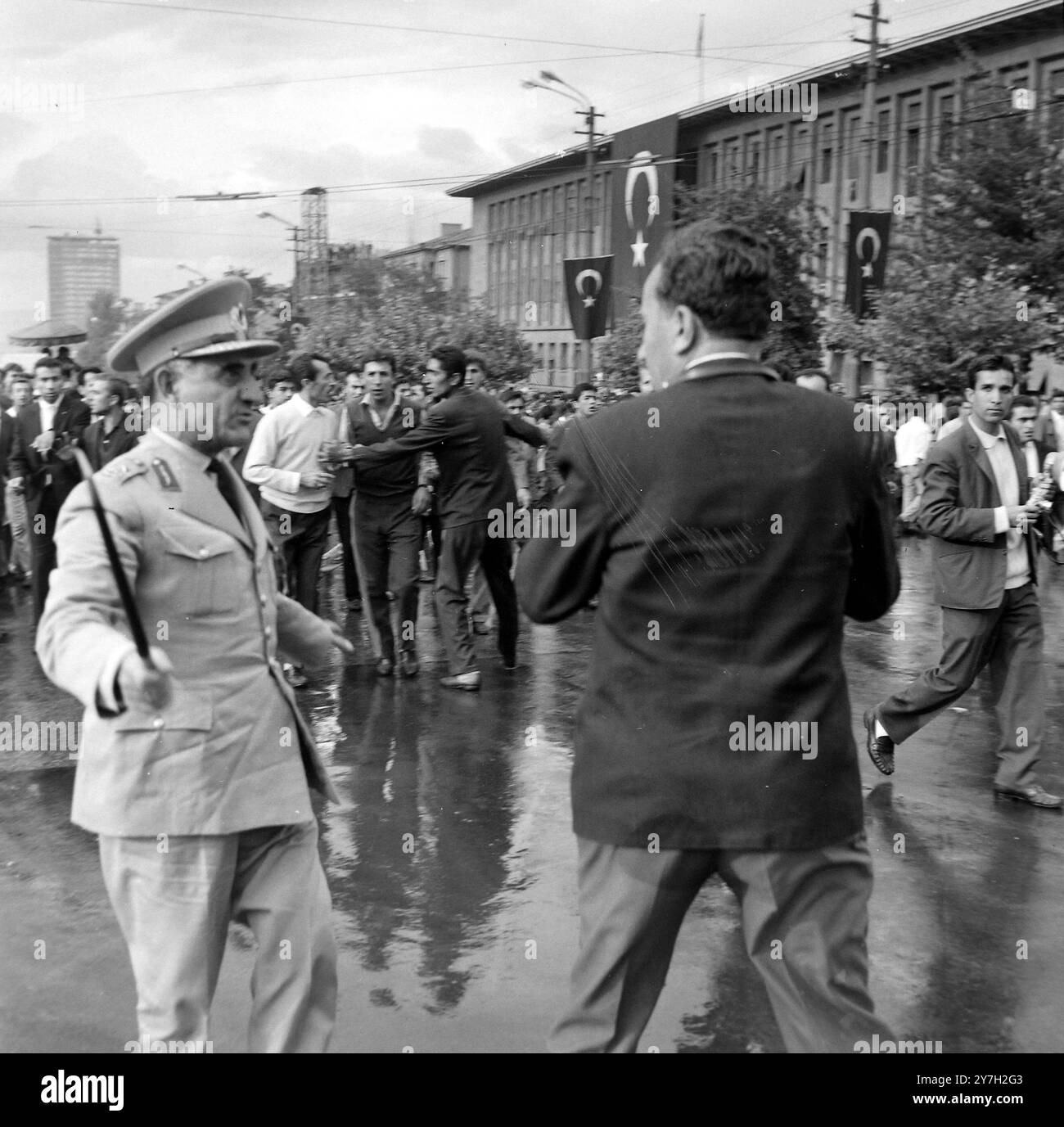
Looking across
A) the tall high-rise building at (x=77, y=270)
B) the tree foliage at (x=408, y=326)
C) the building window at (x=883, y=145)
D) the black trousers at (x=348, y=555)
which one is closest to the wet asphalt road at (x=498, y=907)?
the black trousers at (x=348, y=555)

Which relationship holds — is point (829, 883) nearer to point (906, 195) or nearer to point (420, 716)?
point (420, 716)

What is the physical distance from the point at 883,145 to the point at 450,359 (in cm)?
3947

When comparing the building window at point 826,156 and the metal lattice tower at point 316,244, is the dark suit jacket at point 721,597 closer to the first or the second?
the building window at point 826,156

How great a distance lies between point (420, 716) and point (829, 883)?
5.38 meters

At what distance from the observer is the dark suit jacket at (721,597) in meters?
2.74

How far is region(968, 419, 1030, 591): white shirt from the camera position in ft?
21.0

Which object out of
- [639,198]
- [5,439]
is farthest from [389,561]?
[639,198]

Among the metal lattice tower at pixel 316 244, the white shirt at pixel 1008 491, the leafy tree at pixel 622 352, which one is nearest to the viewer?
the white shirt at pixel 1008 491

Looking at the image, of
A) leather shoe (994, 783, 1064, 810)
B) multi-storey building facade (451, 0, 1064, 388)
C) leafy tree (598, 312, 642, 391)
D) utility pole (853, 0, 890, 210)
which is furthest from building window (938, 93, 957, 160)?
leather shoe (994, 783, 1064, 810)

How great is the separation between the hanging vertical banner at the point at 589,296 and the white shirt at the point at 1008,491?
611 inches

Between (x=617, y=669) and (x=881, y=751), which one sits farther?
(x=881, y=751)

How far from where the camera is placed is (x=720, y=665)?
275cm

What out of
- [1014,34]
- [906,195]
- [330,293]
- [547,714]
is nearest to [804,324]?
[906,195]

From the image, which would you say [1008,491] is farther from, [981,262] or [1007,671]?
[981,262]
